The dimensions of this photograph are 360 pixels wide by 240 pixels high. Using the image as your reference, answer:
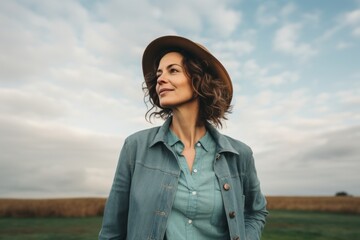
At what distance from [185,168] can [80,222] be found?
16.4 meters

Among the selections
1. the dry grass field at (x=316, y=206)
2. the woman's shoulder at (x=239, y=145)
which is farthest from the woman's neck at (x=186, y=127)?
the dry grass field at (x=316, y=206)

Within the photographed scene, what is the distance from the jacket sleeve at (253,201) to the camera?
3.44 metres

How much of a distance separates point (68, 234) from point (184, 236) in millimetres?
12624

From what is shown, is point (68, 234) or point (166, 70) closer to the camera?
point (166, 70)

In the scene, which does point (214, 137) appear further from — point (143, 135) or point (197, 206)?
point (197, 206)

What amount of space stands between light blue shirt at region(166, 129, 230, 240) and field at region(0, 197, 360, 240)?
1104 cm

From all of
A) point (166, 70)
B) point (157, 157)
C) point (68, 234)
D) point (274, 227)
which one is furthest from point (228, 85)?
point (274, 227)

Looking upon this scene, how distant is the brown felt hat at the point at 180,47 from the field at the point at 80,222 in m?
10.7

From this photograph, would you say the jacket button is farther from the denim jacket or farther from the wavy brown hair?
the wavy brown hair

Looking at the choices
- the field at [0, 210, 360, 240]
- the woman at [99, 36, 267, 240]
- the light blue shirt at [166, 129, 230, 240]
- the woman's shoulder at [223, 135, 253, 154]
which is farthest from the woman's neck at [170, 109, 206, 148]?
the field at [0, 210, 360, 240]

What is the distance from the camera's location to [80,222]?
18141 mm

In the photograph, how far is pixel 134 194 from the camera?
9.51ft

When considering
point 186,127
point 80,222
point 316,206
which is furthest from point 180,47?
point 316,206

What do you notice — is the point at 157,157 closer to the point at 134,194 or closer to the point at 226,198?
the point at 134,194
